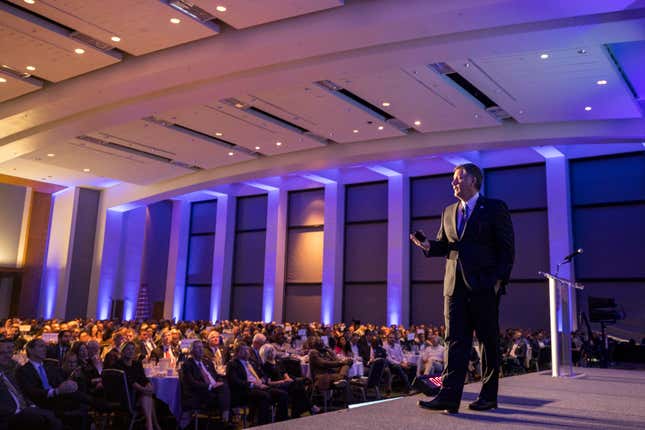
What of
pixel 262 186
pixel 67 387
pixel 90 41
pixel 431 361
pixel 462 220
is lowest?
pixel 431 361

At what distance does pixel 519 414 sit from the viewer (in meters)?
2.85

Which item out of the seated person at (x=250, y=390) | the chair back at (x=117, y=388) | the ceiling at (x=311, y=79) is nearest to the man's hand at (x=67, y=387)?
the chair back at (x=117, y=388)

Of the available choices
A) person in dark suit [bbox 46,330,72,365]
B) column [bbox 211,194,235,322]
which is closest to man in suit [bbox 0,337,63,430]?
person in dark suit [bbox 46,330,72,365]

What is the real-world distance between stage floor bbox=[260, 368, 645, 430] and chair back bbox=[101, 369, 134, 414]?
3.60 m

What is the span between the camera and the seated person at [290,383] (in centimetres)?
727

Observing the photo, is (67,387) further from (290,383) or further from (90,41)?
(90,41)

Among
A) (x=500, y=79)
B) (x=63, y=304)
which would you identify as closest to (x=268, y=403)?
(x=500, y=79)

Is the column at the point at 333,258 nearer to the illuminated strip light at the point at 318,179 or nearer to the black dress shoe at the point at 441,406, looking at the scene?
the illuminated strip light at the point at 318,179

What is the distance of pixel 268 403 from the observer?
21.9 feet

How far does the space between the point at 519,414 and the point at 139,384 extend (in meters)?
4.43

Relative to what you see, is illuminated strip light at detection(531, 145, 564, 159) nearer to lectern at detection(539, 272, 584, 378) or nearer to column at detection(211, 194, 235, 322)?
lectern at detection(539, 272, 584, 378)

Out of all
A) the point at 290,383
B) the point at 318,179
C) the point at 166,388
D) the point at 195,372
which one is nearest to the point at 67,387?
the point at 195,372

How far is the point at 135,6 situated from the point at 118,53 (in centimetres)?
211

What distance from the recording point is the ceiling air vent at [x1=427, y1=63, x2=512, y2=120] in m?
10.8
